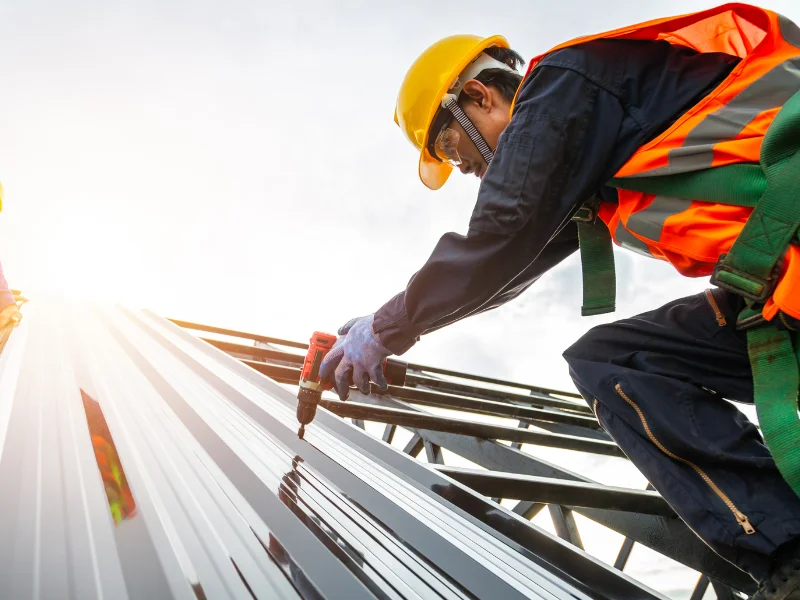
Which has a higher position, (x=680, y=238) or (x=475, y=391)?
(x=680, y=238)

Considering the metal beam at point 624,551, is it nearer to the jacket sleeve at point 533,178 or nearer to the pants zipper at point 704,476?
the pants zipper at point 704,476

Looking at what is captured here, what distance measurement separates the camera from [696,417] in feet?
4.80

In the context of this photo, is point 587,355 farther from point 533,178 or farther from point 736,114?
point 736,114

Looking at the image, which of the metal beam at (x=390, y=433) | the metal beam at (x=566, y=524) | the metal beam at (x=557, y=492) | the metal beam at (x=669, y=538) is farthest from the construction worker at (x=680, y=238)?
the metal beam at (x=390, y=433)

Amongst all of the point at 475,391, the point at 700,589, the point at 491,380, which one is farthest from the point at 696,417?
the point at 491,380

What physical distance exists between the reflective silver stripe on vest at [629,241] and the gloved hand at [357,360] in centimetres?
85

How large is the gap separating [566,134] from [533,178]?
16 centimetres

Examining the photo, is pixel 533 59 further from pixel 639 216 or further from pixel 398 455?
pixel 398 455

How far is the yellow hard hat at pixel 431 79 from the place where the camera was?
220 cm

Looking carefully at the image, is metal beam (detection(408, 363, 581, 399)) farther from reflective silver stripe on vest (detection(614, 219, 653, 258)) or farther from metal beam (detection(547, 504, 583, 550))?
reflective silver stripe on vest (detection(614, 219, 653, 258))

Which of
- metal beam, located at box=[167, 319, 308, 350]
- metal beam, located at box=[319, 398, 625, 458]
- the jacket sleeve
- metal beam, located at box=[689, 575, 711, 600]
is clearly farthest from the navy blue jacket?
metal beam, located at box=[167, 319, 308, 350]

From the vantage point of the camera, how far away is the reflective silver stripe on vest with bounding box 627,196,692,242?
1.39 m

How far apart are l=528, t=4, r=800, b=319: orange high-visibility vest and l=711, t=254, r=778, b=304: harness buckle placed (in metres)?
0.03

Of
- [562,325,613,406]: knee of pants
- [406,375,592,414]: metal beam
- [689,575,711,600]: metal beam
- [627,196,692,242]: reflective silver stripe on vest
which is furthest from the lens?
[406,375,592,414]: metal beam
